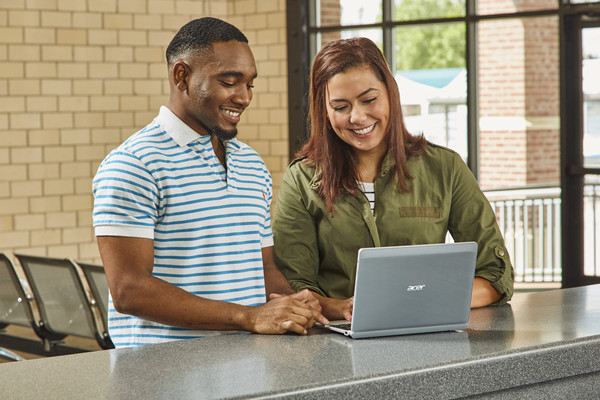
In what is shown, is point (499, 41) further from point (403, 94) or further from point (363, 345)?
point (363, 345)

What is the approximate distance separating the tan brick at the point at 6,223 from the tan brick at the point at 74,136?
685mm

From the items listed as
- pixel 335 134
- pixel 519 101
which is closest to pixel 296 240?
pixel 335 134

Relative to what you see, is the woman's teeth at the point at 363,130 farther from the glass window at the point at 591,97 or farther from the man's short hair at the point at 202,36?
the glass window at the point at 591,97

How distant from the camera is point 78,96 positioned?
6.60m

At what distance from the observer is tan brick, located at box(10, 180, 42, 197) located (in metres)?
6.41

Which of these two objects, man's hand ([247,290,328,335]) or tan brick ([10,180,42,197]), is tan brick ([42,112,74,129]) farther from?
man's hand ([247,290,328,335])

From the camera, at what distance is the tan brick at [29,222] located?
253 inches

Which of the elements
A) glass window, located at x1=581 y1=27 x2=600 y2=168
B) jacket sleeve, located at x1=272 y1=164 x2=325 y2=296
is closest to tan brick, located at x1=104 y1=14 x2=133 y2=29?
glass window, located at x1=581 y1=27 x2=600 y2=168

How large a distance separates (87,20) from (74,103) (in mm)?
640

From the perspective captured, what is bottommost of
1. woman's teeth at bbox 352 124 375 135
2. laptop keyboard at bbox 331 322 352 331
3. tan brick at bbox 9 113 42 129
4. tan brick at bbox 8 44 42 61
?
laptop keyboard at bbox 331 322 352 331

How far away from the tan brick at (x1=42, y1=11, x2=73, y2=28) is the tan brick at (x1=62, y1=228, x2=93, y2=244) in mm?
1543

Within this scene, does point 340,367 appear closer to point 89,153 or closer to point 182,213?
point 182,213

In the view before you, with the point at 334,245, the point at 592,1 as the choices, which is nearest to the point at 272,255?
the point at 334,245

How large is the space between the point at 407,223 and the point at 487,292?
11.4 inches
